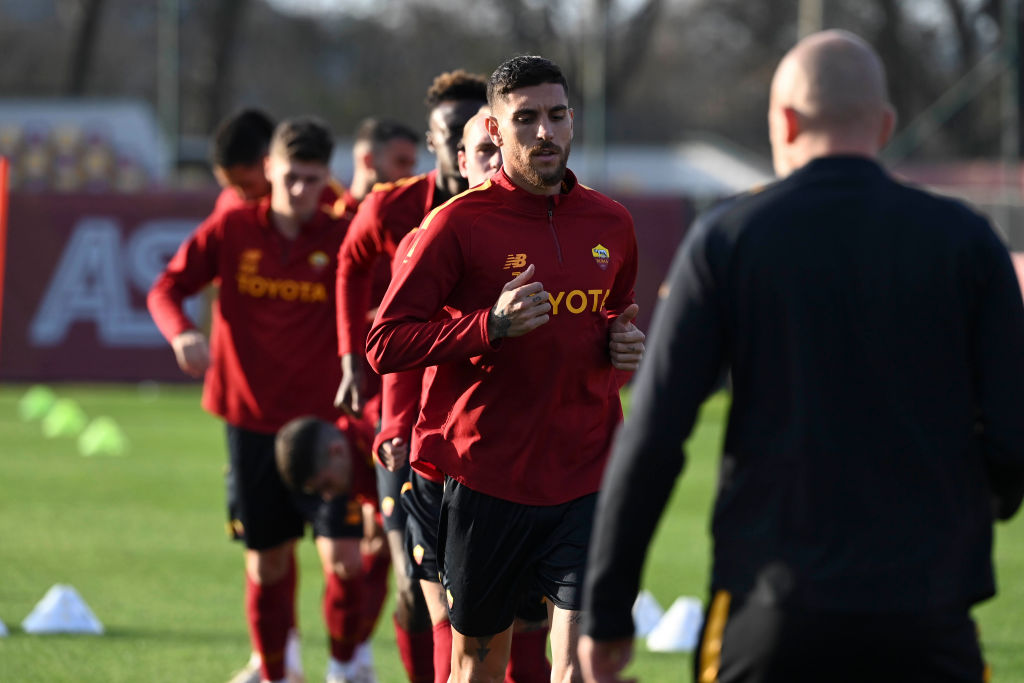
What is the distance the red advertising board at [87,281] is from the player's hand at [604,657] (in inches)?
610

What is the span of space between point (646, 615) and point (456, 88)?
3100 mm

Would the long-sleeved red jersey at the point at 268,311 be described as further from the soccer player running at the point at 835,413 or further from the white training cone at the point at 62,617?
the soccer player running at the point at 835,413

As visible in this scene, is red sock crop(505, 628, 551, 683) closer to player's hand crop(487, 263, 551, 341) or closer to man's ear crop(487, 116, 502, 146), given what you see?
player's hand crop(487, 263, 551, 341)

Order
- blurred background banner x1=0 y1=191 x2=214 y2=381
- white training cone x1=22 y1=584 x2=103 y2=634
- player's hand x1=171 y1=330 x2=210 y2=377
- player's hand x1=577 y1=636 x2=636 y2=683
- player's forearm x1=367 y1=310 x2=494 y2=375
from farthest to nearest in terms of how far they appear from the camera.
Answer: blurred background banner x1=0 y1=191 x2=214 y2=381 → white training cone x1=22 y1=584 x2=103 y2=634 → player's hand x1=171 y1=330 x2=210 y2=377 → player's forearm x1=367 y1=310 x2=494 y2=375 → player's hand x1=577 y1=636 x2=636 y2=683

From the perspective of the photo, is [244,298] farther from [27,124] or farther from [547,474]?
[27,124]

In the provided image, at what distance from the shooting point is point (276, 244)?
6.87 meters

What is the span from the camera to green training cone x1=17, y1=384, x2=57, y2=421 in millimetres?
17484

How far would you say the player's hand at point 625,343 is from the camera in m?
4.46

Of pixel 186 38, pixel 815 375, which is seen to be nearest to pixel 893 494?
pixel 815 375

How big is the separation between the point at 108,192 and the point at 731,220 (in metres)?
17.0

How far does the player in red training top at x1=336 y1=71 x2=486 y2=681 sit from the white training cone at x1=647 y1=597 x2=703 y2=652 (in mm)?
1791

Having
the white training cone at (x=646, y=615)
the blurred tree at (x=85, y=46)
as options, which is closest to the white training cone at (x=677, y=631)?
the white training cone at (x=646, y=615)

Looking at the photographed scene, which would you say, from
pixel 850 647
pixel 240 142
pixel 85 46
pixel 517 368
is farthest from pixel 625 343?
pixel 85 46

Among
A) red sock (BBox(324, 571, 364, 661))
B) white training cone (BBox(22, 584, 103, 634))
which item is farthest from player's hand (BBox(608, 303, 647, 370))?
white training cone (BBox(22, 584, 103, 634))
